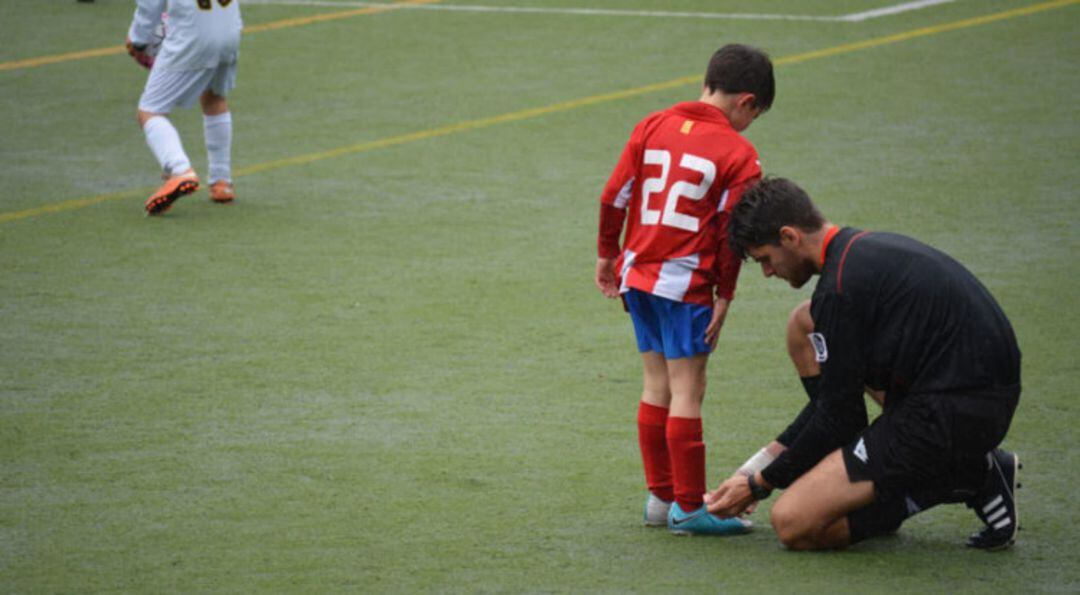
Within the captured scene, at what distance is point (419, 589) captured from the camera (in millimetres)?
4254

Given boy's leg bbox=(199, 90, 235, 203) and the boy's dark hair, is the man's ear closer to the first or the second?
the boy's dark hair

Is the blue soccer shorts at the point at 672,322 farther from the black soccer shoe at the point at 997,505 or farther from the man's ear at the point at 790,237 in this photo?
the black soccer shoe at the point at 997,505

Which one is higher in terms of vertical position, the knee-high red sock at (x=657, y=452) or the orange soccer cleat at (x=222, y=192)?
the knee-high red sock at (x=657, y=452)

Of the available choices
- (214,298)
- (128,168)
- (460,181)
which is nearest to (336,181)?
(460,181)

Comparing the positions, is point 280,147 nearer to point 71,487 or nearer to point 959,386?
point 71,487

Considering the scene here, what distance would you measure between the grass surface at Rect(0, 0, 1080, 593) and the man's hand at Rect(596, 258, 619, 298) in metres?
0.70

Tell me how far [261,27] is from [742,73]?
1113 centimetres

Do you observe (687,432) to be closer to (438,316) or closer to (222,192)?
(438,316)

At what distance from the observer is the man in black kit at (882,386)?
14.0ft

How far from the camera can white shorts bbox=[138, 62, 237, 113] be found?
9.07m

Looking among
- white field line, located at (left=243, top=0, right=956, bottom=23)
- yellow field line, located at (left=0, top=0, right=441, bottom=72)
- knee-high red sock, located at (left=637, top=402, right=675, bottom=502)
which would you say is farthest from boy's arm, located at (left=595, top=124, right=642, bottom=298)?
white field line, located at (left=243, top=0, right=956, bottom=23)

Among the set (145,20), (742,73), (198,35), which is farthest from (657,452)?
(145,20)

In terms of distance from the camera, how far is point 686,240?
465cm

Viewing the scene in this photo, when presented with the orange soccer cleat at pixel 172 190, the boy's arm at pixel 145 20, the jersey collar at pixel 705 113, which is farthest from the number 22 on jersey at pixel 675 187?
the boy's arm at pixel 145 20
